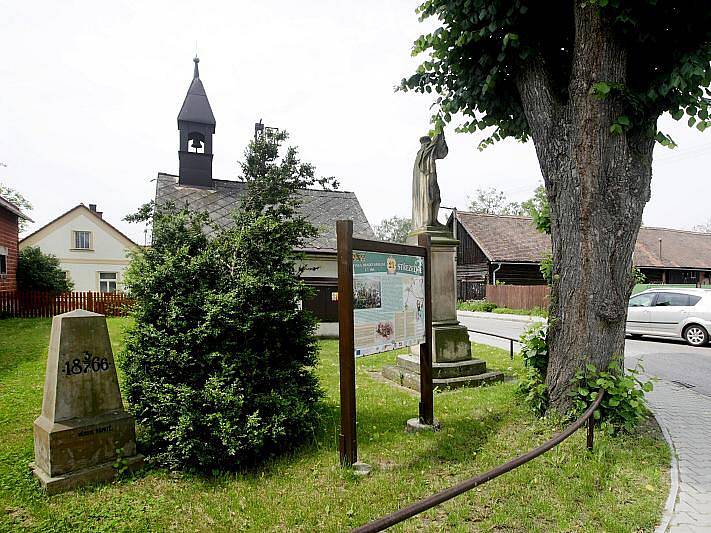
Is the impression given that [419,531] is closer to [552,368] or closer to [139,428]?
[552,368]

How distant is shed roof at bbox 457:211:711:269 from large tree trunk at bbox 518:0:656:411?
2579 centimetres

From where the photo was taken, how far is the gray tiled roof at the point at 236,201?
18438 mm

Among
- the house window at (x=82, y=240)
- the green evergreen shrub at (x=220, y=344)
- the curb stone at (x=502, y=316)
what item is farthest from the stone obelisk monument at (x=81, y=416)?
the house window at (x=82, y=240)

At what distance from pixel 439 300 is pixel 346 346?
4104 millimetres

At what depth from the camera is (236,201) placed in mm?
19594

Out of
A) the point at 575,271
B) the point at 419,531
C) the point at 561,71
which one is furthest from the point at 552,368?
the point at 561,71

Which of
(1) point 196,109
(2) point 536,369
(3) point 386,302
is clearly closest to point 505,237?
(1) point 196,109

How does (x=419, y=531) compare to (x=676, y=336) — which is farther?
(x=676, y=336)

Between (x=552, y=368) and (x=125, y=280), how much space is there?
16.4ft

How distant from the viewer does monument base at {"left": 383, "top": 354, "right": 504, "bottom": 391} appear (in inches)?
302

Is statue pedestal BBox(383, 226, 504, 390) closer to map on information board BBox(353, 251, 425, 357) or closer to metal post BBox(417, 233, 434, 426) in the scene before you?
metal post BBox(417, 233, 434, 426)

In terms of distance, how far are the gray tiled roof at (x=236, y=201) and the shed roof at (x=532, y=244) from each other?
14.2 metres

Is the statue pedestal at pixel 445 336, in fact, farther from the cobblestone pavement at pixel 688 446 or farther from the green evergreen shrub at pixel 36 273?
the green evergreen shrub at pixel 36 273

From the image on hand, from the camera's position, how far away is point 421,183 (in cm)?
867
